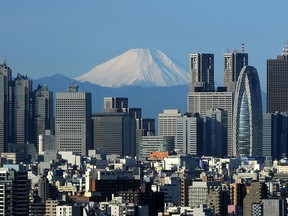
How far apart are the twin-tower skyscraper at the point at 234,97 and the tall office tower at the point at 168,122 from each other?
2719 mm

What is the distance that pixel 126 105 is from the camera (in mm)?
160250

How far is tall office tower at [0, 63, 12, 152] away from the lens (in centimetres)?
14500

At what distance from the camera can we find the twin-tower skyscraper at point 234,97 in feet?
470

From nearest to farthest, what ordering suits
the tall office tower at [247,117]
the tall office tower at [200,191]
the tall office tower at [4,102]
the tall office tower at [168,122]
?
the tall office tower at [200,191]
the tall office tower at [247,117]
the tall office tower at [4,102]
the tall office tower at [168,122]

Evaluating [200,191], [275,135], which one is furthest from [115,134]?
[200,191]

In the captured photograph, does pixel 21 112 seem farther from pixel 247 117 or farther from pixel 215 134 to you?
pixel 247 117

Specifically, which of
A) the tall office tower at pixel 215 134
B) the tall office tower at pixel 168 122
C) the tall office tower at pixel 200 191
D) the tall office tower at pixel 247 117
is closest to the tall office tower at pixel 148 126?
the tall office tower at pixel 168 122

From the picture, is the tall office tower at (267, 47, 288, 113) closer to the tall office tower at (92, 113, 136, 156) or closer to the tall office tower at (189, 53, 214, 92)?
the tall office tower at (189, 53, 214, 92)

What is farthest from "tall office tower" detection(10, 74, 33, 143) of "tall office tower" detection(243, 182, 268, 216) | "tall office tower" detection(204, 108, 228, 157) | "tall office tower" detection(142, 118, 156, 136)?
"tall office tower" detection(243, 182, 268, 216)

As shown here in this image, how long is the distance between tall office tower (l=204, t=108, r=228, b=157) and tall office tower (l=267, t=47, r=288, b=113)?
7.47 m

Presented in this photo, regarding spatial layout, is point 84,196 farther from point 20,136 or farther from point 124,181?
point 20,136

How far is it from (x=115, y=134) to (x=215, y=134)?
8922 mm

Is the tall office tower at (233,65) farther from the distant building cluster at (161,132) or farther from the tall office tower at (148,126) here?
the tall office tower at (148,126)

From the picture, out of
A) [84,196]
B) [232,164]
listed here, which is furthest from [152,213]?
[232,164]
